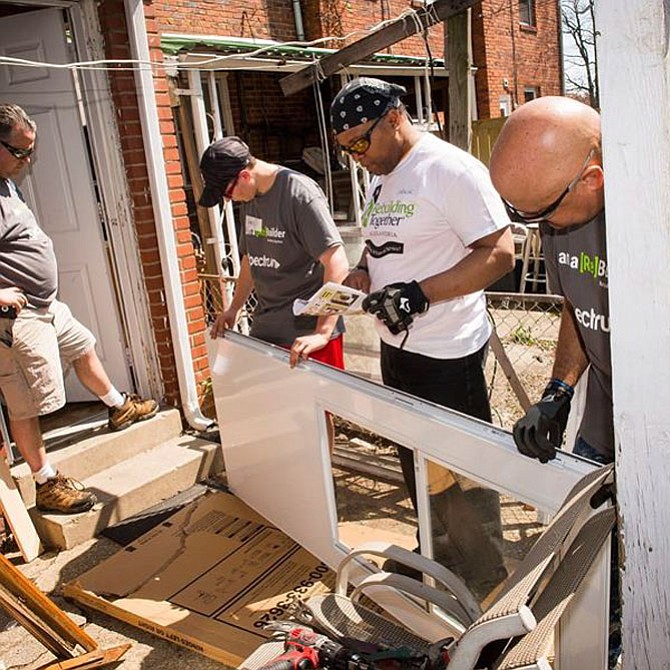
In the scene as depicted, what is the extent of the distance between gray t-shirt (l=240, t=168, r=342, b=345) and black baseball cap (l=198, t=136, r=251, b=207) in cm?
18

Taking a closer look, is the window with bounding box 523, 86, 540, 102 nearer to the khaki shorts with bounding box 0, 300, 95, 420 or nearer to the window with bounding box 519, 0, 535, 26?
the window with bounding box 519, 0, 535, 26

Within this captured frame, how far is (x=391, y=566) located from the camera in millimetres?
2645

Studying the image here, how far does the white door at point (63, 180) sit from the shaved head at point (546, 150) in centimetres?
342

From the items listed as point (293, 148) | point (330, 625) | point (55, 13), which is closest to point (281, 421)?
point (330, 625)

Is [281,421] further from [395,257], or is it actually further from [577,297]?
[577,297]

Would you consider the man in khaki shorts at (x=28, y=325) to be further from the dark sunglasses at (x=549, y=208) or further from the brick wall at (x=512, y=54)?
the brick wall at (x=512, y=54)

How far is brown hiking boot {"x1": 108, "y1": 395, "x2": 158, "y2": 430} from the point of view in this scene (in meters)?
4.21

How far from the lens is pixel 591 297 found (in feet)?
5.75

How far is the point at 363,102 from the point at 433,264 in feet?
2.11

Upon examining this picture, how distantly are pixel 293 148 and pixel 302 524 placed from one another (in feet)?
29.9

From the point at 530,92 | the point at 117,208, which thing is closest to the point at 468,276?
the point at 117,208

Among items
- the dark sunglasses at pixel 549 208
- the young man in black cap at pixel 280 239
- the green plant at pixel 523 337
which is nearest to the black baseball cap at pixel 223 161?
the young man in black cap at pixel 280 239

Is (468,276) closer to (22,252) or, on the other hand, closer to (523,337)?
(22,252)

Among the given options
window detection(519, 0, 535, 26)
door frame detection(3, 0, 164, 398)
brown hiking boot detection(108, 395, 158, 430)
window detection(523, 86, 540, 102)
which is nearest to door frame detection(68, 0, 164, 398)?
door frame detection(3, 0, 164, 398)
